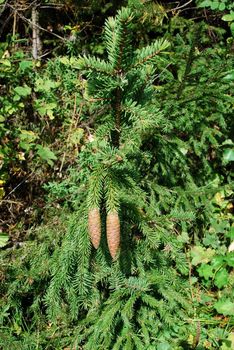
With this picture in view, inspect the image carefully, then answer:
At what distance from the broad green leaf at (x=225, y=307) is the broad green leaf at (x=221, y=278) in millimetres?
146

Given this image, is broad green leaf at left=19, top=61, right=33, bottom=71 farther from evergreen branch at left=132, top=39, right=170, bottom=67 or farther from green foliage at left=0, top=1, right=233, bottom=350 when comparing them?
evergreen branch at left=132, top=39, right=170, bottom=67

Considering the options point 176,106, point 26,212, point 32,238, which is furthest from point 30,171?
point 176,106

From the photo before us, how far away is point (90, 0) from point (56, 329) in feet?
8.30

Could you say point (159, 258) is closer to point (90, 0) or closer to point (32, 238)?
point (32, 238)

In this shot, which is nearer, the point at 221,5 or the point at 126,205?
the point at 126,205

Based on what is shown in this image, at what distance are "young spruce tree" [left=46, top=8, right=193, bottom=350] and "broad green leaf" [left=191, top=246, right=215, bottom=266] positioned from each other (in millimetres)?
624

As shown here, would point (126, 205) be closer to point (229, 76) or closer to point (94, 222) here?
point (94, 222)

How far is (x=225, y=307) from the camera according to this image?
284 centimetres

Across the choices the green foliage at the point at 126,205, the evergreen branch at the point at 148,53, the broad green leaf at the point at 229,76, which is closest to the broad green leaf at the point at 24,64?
the green foliage at the point at 126,205

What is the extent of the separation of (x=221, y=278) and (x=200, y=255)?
10.0 inches

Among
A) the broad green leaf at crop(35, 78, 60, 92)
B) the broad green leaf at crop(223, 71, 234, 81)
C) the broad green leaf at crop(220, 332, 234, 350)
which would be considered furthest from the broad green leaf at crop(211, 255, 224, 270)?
the broad green leaf at crop(35, 78, 60, 92)

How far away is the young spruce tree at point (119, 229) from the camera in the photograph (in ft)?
5.39

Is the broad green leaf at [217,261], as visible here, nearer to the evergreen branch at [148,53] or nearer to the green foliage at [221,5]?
the green foliage at [221,5]

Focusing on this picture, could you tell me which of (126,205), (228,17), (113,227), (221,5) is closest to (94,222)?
(113,227)
